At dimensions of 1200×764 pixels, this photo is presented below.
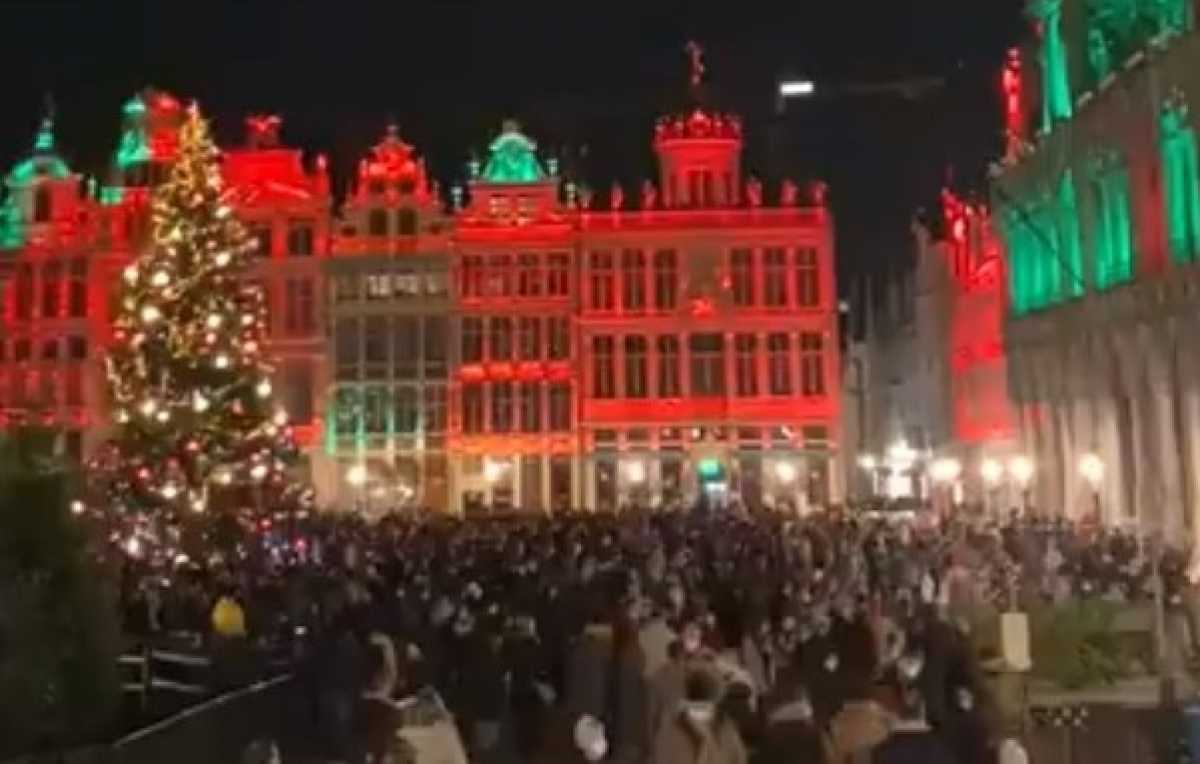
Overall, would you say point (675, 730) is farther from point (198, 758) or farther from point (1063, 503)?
point (1063, 503)

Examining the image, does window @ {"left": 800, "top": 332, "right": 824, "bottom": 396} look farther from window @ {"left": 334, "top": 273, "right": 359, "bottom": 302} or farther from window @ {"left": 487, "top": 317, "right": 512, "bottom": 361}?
window @ {"left": 334, "top": 273, "right": 359, "bottom": 302}

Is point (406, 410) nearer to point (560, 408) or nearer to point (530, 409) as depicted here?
point (530, 409)

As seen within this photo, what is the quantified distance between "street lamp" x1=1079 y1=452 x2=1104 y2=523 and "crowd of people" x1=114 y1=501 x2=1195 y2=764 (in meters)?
8.29

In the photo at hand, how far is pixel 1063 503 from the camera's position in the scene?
47.0 meters

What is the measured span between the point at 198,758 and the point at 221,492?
2666 cm

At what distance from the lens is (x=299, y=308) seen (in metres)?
69.9

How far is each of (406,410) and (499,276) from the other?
6.56 meters

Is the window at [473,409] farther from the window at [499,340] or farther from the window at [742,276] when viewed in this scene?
the window at [742,276]

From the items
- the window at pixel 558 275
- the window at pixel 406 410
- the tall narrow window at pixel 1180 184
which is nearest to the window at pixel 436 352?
the window at pixel 406 410

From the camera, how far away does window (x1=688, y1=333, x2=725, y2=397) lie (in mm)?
68562

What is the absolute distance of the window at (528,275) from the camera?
68.6 meters

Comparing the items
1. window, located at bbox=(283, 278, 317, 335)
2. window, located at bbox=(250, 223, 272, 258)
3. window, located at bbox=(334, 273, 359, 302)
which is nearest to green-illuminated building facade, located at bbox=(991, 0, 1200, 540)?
window, located at bbox=(334, 273, 359, 302)

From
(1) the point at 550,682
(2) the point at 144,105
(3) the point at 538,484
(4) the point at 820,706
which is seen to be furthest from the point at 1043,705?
(2) the point at 144,105

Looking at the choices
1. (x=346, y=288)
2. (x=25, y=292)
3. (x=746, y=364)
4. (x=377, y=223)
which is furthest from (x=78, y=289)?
(x=746, y=364)
